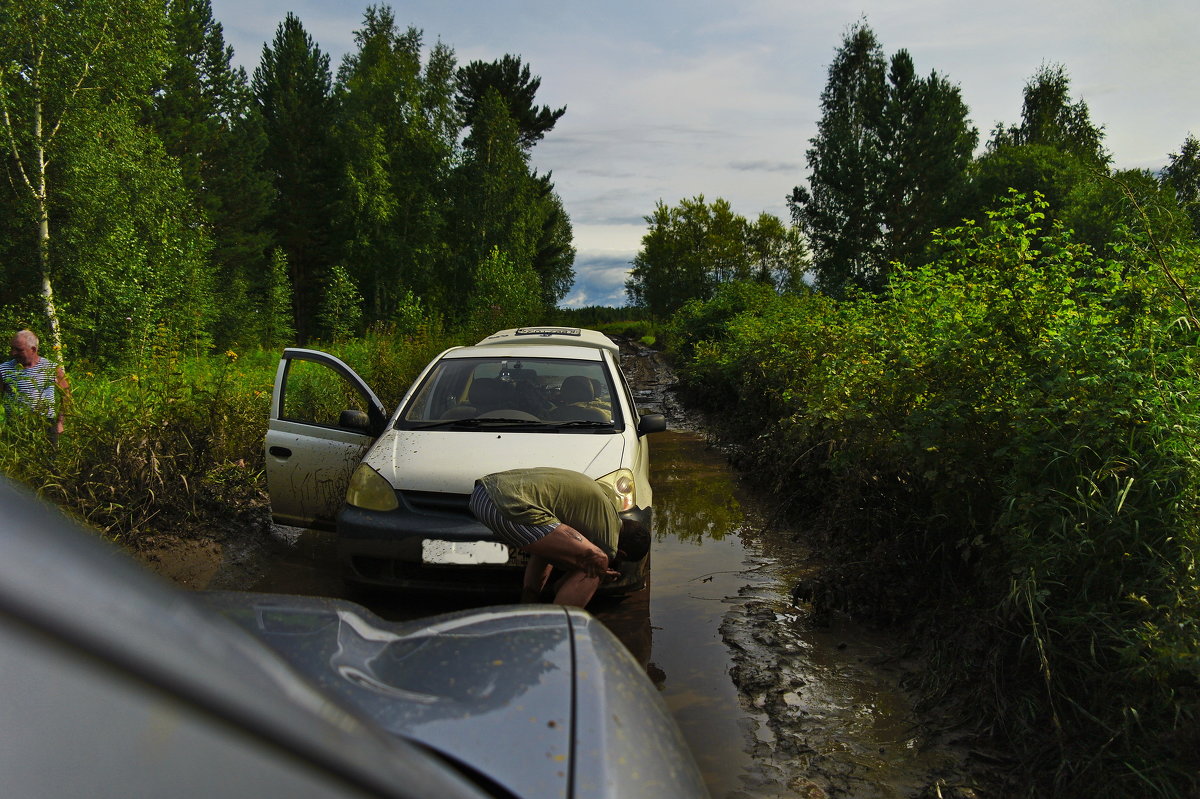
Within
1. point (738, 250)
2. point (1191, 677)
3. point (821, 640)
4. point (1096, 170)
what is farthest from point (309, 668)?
point (738, 250)

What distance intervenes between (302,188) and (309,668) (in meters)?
45.7

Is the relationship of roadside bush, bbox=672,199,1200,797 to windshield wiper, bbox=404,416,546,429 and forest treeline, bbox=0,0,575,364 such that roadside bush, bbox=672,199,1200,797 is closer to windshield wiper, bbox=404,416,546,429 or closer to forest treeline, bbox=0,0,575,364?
windshield wiper, bbox=404,416,546,429

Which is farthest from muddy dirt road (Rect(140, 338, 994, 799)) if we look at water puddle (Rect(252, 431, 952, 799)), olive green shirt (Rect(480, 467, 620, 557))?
olive green shirt (Rect(480, 467, 620, 557))

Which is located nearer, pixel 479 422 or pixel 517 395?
pixel 479 422

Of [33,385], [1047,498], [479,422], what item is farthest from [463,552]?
[33,385]

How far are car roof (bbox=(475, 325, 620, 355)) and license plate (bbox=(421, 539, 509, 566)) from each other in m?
3.38

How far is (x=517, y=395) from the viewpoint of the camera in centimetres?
597

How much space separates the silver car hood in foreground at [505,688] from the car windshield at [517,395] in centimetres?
412

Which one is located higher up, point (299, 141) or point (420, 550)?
point (299, 141)

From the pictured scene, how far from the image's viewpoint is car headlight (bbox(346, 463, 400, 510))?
4645 millimetres

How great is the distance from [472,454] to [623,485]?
984mm

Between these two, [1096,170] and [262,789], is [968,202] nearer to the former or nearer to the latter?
[1096,170]

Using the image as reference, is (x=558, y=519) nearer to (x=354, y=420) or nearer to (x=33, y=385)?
(x=354, y=420)

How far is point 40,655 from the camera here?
1.51 feet
